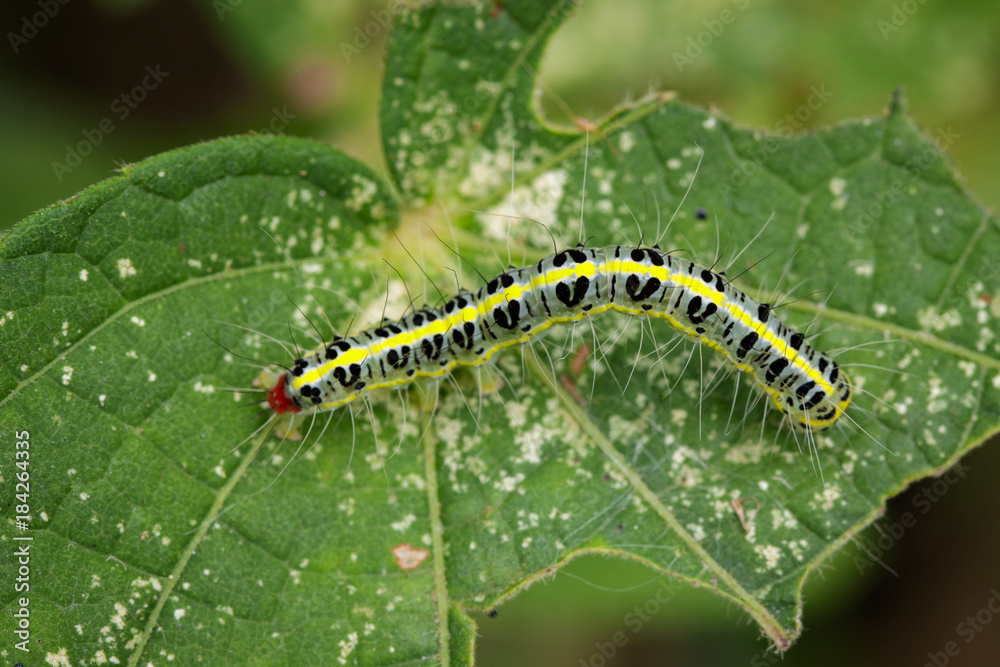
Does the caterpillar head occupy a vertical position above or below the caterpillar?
above

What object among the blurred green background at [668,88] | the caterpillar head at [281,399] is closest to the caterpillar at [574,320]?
the caterpillar head at [281,399]

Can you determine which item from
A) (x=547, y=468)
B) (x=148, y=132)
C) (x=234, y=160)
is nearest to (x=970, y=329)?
(x=547, y=468)

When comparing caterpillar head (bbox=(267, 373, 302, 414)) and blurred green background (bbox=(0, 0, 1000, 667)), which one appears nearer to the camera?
caterpillar head (bbox=(267, 373, 302, 414))

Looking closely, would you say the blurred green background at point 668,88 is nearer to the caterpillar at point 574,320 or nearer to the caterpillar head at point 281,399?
the caterpillar at point 574,320

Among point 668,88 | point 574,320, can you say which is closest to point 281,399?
point 574,320

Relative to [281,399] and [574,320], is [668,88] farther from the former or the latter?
[281,399]

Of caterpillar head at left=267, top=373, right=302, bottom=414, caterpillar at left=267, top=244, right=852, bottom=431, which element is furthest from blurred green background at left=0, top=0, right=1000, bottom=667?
caterpillar head at left=267, top=373, right=302, bottom=414

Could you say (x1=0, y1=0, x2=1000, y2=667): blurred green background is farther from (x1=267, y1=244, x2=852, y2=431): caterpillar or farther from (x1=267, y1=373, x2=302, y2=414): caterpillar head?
(x1=267, y1=373, x2=302, y2=414): caterpillar head
